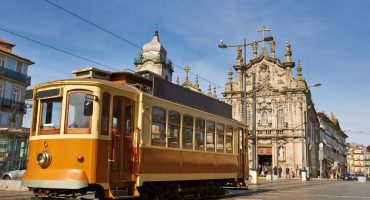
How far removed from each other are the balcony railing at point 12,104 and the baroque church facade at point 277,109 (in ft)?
89.6

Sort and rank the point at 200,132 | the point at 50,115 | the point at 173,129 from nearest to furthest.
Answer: the point at 50,115
the point at 173,129
the point at 200,132

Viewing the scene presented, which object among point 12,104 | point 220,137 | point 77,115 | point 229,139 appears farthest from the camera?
point 12,104

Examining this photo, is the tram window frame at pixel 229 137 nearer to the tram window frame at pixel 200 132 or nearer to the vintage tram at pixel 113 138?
the tram window frame at pixel 200 132

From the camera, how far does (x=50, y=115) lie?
10.1 metres

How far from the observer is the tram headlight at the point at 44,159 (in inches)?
375

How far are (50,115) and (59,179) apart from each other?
1.81 meters

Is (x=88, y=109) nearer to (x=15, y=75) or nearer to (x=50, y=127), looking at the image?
(x=50, y=127)

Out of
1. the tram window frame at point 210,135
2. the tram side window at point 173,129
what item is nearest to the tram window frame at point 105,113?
the tram side window at point 173,129

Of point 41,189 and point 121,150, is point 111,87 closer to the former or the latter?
point 121,150

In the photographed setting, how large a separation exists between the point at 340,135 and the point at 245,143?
105 m

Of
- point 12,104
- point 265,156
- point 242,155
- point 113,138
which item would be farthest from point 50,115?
point 265,156

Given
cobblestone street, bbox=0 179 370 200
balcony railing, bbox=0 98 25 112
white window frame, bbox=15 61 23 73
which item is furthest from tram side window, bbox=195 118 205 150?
white window frame, bbox=15 61 23 73

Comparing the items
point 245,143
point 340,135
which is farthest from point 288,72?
point 340,135

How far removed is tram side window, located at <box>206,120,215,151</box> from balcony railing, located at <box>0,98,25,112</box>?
30.0 meters
